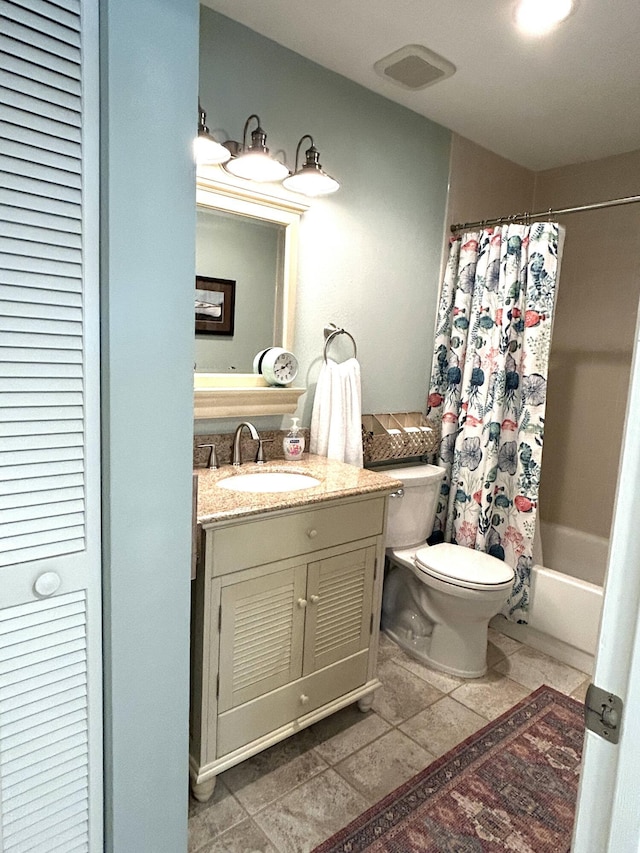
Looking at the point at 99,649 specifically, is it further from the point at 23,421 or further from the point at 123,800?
the point at 23,421

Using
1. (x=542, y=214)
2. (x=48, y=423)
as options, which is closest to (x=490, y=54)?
(x=542, y=214)

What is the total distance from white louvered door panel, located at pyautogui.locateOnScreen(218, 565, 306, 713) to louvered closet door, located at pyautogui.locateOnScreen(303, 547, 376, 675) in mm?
51

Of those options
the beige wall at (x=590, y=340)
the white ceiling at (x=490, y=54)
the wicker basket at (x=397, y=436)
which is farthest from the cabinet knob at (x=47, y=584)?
the beige wall at (x=590, y=340)

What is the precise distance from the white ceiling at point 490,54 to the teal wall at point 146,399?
1156 millimetres

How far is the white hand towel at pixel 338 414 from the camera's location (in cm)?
226

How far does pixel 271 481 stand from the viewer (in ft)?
6.60

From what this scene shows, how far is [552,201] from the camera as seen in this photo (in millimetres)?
3168

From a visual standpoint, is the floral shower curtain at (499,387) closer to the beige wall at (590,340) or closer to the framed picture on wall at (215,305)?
the beige wall at (590,340)

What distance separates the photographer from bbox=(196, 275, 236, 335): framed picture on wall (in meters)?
1.97

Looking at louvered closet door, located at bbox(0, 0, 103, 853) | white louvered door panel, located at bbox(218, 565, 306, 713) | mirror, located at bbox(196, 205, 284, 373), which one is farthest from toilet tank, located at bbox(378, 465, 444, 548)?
louvered closet door, located at bbox(0, 0, 103, 853)

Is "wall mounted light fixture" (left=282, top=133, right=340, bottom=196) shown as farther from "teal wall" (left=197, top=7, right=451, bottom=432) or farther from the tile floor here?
the tile floor

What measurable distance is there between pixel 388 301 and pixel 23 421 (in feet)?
6.56

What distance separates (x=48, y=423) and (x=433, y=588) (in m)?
1.78

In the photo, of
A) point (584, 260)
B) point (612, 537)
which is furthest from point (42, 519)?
point (584, 260)
